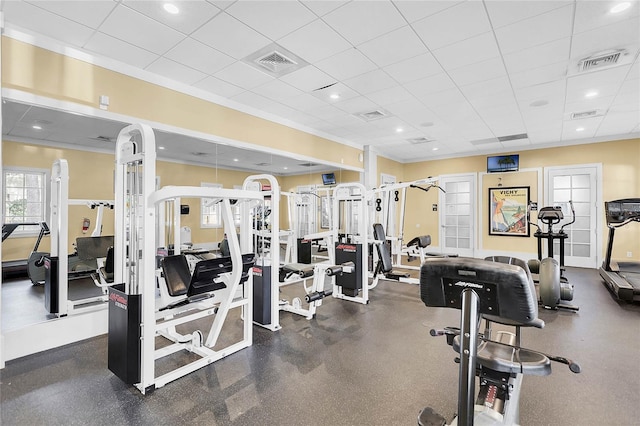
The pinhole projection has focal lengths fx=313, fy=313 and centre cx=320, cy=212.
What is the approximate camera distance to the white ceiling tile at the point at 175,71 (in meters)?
3.53

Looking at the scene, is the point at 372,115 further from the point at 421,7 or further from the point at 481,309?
the point at 481,309

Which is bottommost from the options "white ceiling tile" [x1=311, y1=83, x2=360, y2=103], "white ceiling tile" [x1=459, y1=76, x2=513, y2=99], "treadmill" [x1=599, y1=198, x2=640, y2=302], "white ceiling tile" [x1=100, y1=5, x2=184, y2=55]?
"treadmill" [x1=599, y1=198, x2=640, y2=302]

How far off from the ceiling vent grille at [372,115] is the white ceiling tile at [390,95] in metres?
0.42

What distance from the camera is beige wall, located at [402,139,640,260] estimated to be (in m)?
6.68

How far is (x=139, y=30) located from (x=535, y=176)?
854 centimetres

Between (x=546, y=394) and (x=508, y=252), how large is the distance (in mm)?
6583

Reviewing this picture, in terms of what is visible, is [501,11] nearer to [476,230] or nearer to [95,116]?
[95,116]

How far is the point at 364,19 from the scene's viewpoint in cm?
273

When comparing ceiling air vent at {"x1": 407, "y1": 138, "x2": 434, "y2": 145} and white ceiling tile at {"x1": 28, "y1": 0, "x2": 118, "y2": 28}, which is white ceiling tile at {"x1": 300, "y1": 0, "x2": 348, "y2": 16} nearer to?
white ceiling tile at {"x1": 28, "y1": 0, "x2": 118, "y2": 28}

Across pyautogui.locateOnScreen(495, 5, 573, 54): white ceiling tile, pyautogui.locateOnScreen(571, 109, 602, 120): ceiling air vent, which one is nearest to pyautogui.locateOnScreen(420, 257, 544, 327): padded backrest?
pyautogui.locateOnScreen(495, 5, 573, 54): white ceiling tile

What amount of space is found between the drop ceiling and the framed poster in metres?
2.66

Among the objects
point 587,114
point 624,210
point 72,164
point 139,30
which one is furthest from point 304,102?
point 624,210

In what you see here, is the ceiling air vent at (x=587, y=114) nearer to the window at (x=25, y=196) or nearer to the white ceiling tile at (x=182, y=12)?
the white ceiling tile at (x=182, y=12)

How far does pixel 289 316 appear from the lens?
390 centimetres
